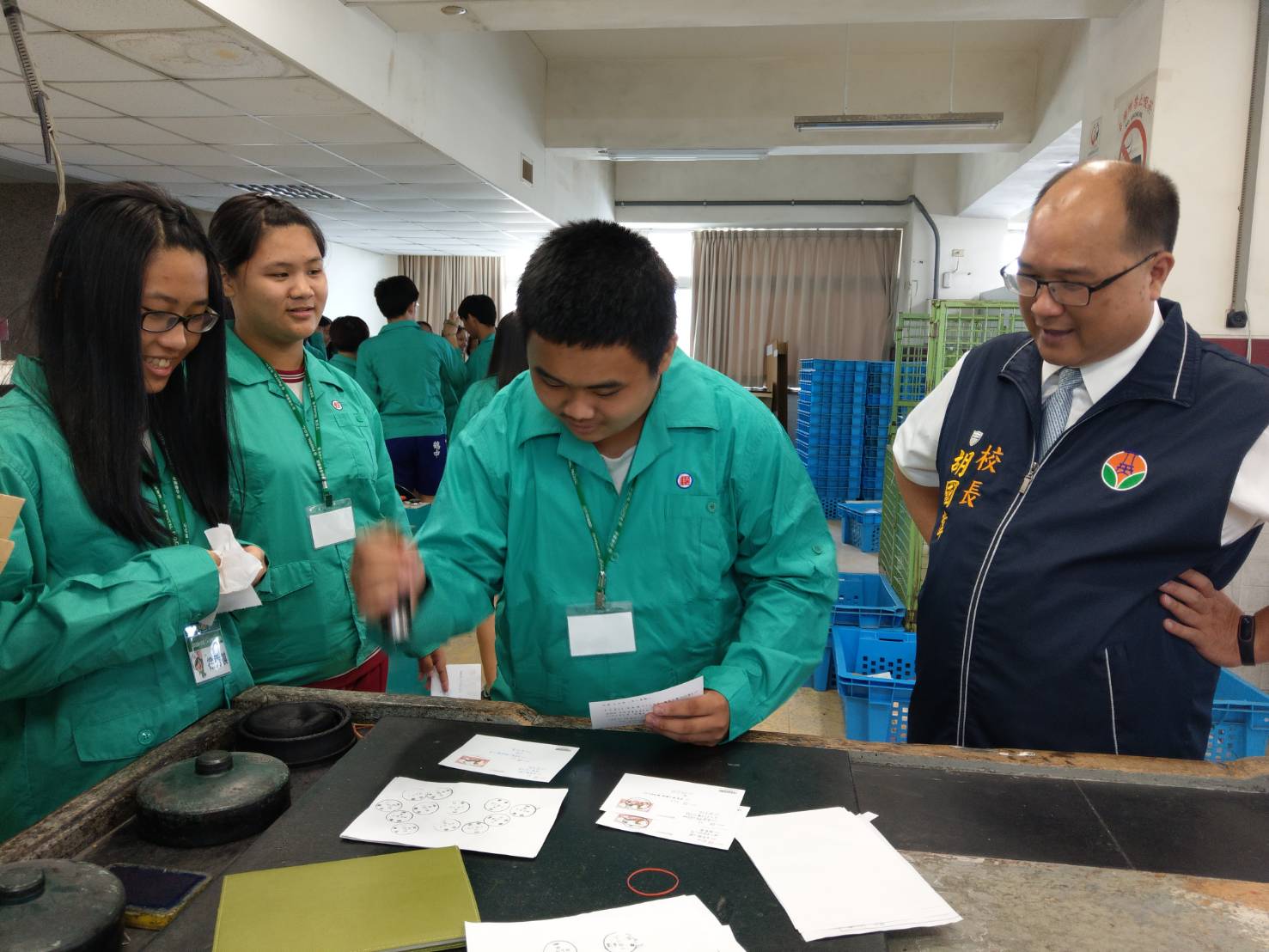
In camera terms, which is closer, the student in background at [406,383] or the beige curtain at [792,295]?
the student in background at [406,383]

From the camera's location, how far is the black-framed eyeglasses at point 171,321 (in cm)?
131

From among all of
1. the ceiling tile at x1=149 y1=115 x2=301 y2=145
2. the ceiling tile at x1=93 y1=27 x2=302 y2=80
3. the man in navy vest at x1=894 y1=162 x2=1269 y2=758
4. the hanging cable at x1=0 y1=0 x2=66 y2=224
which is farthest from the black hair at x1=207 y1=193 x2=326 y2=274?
the ceiling tile at x1=149 y1=115 x2=301 y2=145

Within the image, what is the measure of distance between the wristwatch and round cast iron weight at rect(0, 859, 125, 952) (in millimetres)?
1521

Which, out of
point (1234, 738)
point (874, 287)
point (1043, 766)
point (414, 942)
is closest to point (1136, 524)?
point (1043, 766)

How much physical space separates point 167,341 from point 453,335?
718 cm

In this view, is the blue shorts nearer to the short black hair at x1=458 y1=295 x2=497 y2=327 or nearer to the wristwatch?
the short black hair at x1=458 y1=295 x2=497 y2=327

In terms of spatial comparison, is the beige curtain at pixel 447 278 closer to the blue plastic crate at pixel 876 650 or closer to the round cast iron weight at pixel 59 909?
the blue plastic crate at pixel 876 650

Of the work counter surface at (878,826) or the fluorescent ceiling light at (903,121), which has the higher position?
the fluorescent ceiling light at (903,121)

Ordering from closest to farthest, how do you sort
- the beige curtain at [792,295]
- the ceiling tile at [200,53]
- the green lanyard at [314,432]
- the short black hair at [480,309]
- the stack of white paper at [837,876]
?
the stack of white paper at [837,876], the green lanyard at [314,432], the ceiling tile at [200,53], the short black hair at [480,309], the beige curtain at [792,295]

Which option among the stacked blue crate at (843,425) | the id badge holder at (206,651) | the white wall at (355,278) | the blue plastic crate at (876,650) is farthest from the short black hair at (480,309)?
the id badge holder at (206,651)

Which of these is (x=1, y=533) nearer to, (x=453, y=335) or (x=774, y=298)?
(x=453, y=335)

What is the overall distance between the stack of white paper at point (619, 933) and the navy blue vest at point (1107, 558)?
0.79m

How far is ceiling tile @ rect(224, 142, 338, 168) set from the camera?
5.19 metres

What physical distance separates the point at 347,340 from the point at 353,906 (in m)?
5.88
